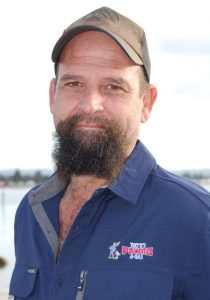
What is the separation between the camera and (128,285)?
2443 millimetres

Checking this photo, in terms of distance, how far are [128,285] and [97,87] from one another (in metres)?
0.89

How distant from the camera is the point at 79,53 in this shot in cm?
281

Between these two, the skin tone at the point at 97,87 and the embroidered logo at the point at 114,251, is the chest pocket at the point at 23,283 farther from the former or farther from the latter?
the embroidered logo at the point at 114,251

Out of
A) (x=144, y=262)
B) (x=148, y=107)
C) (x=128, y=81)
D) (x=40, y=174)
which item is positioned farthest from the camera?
(x=40, y=174)

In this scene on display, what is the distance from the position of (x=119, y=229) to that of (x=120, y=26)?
948 millimetres

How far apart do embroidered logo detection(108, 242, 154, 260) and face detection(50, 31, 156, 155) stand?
1.72 feet

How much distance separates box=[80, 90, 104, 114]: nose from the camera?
265cm

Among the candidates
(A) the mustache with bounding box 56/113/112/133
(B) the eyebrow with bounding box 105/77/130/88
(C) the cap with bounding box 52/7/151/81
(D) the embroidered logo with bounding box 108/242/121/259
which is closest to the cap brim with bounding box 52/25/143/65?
(C) the cap with bounding box 52/7/151/81

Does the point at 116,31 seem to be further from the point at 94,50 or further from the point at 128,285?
the point at 128,285

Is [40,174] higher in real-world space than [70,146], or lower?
higher

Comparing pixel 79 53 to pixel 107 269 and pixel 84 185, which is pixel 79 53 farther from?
pixel 107 269

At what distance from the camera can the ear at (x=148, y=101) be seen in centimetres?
296

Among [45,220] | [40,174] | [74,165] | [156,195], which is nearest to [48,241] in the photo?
[45,220]

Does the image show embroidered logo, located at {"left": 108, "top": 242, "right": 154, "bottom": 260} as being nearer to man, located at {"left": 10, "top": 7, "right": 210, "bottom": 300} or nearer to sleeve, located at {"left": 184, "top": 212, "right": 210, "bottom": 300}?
man, located at {"left": 10, "top": 7, "right": 210, "bottom": 300}
